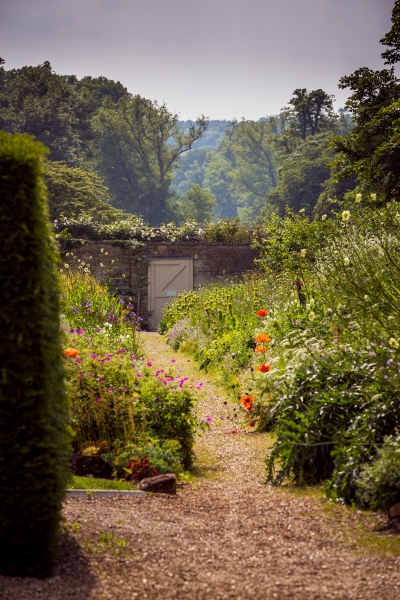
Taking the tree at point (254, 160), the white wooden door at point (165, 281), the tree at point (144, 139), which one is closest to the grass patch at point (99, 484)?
the white wooden door at point (165, 281)

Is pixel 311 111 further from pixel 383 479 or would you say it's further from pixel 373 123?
pixel 383 479

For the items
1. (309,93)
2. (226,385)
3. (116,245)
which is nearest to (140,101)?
(309,93)

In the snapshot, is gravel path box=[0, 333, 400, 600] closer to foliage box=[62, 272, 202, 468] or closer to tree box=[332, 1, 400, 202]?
foliage box=[62, 272, 202, 468]

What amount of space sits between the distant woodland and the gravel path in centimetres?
2098

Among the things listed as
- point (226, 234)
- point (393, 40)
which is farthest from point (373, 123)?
point (226, 234)

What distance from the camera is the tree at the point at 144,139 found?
148 feet

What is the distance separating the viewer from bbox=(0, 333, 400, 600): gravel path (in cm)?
300

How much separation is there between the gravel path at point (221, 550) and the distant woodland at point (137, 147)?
21.0 meters

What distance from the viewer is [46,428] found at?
302 cm

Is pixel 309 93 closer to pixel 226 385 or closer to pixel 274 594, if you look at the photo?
pixel 226 385

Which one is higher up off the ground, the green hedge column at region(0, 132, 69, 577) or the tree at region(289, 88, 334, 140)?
the tree at region(289, 88, 334, 140)

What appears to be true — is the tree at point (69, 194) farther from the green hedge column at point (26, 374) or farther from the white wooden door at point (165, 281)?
the green hedge column at point (26, 374)

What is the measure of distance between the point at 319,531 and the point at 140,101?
43805mm

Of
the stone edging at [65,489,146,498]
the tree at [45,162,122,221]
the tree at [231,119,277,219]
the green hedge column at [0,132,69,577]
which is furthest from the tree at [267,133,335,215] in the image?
the green hedge column at [0,132,69,577]
